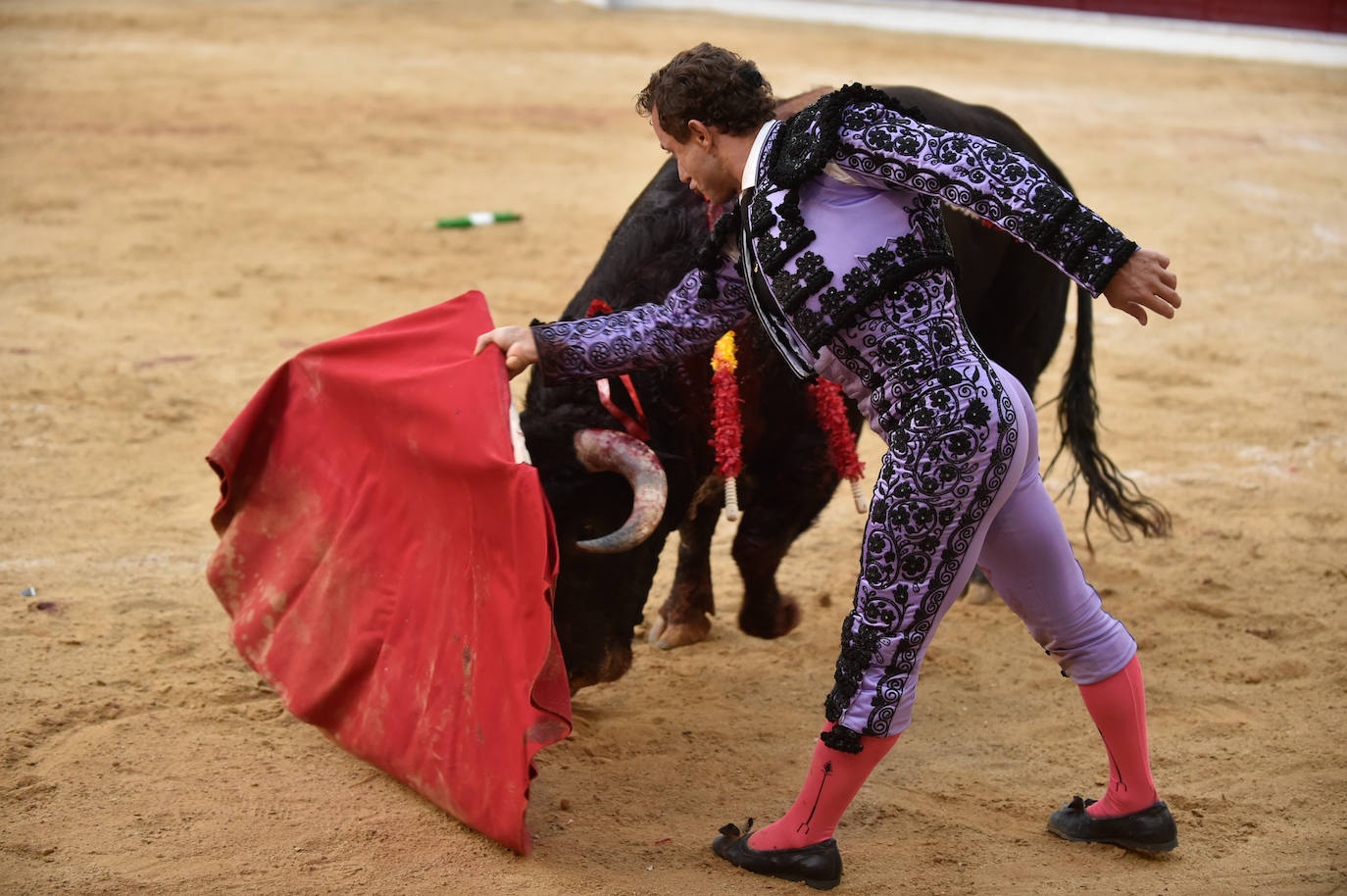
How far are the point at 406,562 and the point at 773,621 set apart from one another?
3.57 feet

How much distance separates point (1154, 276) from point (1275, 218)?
669 cm

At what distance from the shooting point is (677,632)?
136 inches

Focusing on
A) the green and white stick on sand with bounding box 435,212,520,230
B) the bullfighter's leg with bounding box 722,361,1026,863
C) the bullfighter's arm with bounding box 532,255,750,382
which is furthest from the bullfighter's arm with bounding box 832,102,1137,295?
the green and white stick on sand with bounding box 435,212,520,230

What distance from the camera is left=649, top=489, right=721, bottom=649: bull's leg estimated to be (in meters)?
3.41

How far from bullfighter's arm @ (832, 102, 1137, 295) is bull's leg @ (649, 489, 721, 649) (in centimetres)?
152

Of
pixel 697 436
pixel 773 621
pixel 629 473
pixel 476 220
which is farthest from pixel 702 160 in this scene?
pixel 476 220

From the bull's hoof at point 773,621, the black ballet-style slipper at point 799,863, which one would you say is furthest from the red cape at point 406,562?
the bull's hoof at point 773,621

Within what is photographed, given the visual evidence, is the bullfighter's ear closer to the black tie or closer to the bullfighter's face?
the bullfighter's face

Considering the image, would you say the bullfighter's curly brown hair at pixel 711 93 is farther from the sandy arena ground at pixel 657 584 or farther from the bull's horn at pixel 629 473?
the sandy arena ground at pixel 657 584

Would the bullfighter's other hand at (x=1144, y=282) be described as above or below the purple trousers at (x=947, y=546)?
above

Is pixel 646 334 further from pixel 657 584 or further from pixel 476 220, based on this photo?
pixel 476 220

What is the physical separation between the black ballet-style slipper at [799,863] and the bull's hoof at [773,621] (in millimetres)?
1000

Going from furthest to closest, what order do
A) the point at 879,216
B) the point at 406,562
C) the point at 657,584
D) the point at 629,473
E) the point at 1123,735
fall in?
the point at 657,584 → the point at 406,562 → the point at 629,473 → the point at 1123,735 → the point at 879,216

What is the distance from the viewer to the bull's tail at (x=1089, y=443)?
388cm
